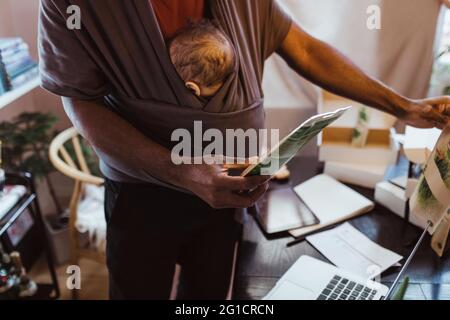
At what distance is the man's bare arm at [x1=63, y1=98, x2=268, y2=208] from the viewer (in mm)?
680

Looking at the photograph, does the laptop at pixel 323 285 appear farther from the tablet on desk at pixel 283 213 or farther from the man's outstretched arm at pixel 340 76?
the man's outstretched arm at pixel 340 76

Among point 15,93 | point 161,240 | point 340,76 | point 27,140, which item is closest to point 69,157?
point 27,140

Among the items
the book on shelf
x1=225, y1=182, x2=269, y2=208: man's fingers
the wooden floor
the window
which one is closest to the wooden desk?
x1=225, y1=182, x2=269, y2=208: man's fingers

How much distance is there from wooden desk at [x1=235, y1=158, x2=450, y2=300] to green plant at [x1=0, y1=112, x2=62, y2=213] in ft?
3.26

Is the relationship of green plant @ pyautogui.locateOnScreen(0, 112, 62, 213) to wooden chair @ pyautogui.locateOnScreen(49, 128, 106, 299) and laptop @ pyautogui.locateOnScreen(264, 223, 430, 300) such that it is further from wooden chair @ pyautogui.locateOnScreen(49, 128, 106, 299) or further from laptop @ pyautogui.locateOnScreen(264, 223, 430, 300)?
laptop @ pyautogui.locateOnScreen(264, 223, 430, 300)

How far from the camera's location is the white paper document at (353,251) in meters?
0.95

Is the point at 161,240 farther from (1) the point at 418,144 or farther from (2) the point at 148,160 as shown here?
(1) the point at 418,144

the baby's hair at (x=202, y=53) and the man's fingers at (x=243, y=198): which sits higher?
the baby's hair at (x=202, y=53)

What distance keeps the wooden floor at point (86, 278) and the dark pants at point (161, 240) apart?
86cm

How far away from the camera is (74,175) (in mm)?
1486

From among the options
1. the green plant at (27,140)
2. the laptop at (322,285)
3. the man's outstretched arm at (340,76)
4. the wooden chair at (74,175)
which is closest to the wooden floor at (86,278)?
the wooden chair at (74,175)

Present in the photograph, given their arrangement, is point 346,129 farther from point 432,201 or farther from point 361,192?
point 432,201
